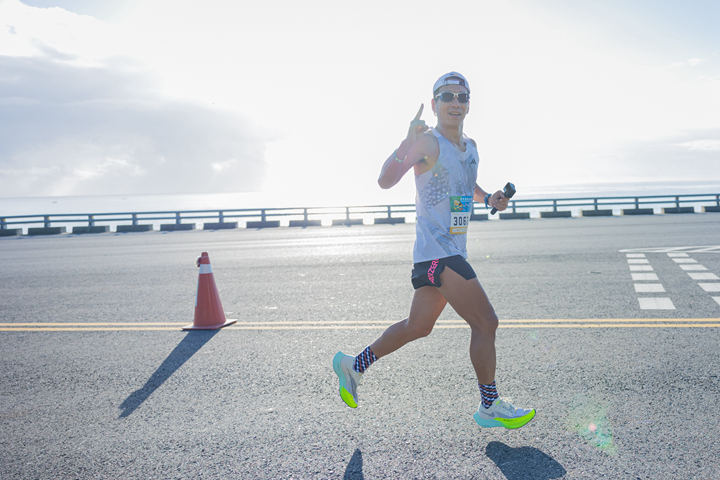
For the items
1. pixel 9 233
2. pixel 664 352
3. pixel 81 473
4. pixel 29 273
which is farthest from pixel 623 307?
pixel 9 233

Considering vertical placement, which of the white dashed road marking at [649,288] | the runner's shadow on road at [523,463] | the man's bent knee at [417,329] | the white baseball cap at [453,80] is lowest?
the runner's shadow on road at [523,463]

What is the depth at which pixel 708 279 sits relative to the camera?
8.02 metres

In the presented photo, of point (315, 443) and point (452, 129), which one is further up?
point (452, 129)

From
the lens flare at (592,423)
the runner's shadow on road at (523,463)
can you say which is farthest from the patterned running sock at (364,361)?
the lens flare at (592,423)

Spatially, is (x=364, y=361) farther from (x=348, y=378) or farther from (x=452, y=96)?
(x=452, y=96)

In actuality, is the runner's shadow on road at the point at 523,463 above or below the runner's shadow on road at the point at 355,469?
below

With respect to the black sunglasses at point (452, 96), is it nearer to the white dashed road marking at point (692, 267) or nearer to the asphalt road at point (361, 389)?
the asphalt road at point (361, 389)

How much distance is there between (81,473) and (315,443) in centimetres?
A: 128

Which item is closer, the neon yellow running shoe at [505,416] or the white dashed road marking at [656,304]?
the neon yellow running shoe at [505,416]

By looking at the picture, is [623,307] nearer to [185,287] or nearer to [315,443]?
[315,443]

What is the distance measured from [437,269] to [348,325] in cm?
288

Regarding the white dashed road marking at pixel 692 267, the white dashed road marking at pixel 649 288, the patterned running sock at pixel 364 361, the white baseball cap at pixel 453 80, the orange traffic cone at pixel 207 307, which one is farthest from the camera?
the white dashed road marking at pixel 692 267

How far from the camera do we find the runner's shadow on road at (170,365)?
3.81 metres

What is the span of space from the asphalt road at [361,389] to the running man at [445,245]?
0.83 ft
